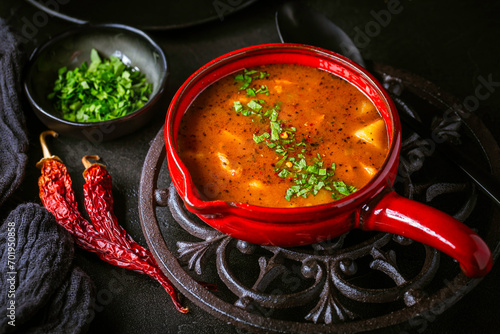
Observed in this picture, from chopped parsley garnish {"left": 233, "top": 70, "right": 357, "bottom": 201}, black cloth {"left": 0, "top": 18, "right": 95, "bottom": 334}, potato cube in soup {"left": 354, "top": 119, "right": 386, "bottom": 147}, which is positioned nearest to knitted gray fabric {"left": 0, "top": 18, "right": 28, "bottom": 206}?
black cloth {"left": 0, "top": 18, "right": 95, "bottom": 334}

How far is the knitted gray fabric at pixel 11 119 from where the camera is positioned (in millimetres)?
1883

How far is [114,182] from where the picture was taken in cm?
198

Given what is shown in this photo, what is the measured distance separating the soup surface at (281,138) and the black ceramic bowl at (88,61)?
0.38 m

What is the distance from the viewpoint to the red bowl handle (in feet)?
4.30

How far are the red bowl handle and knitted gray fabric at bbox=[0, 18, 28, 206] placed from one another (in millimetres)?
1303

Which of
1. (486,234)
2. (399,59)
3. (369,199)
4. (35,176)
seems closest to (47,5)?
(35,176)

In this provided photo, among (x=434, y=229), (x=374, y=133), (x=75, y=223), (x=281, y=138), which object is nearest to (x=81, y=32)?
(x=75, y=223)

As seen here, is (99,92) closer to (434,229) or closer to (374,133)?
(374,133)

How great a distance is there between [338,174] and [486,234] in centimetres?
55

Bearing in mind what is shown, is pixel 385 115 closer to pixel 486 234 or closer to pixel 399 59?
pixel 486 234

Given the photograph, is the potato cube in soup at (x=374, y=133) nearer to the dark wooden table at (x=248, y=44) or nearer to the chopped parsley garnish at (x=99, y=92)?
the dark wooden table at (x=248, y=44)

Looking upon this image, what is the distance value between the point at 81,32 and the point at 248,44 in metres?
0.79

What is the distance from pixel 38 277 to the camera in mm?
1543

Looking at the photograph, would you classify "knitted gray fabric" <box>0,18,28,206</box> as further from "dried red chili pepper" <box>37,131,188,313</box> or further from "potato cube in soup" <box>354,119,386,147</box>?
"potato cube in soup" <box>354,119,386,147</box>
